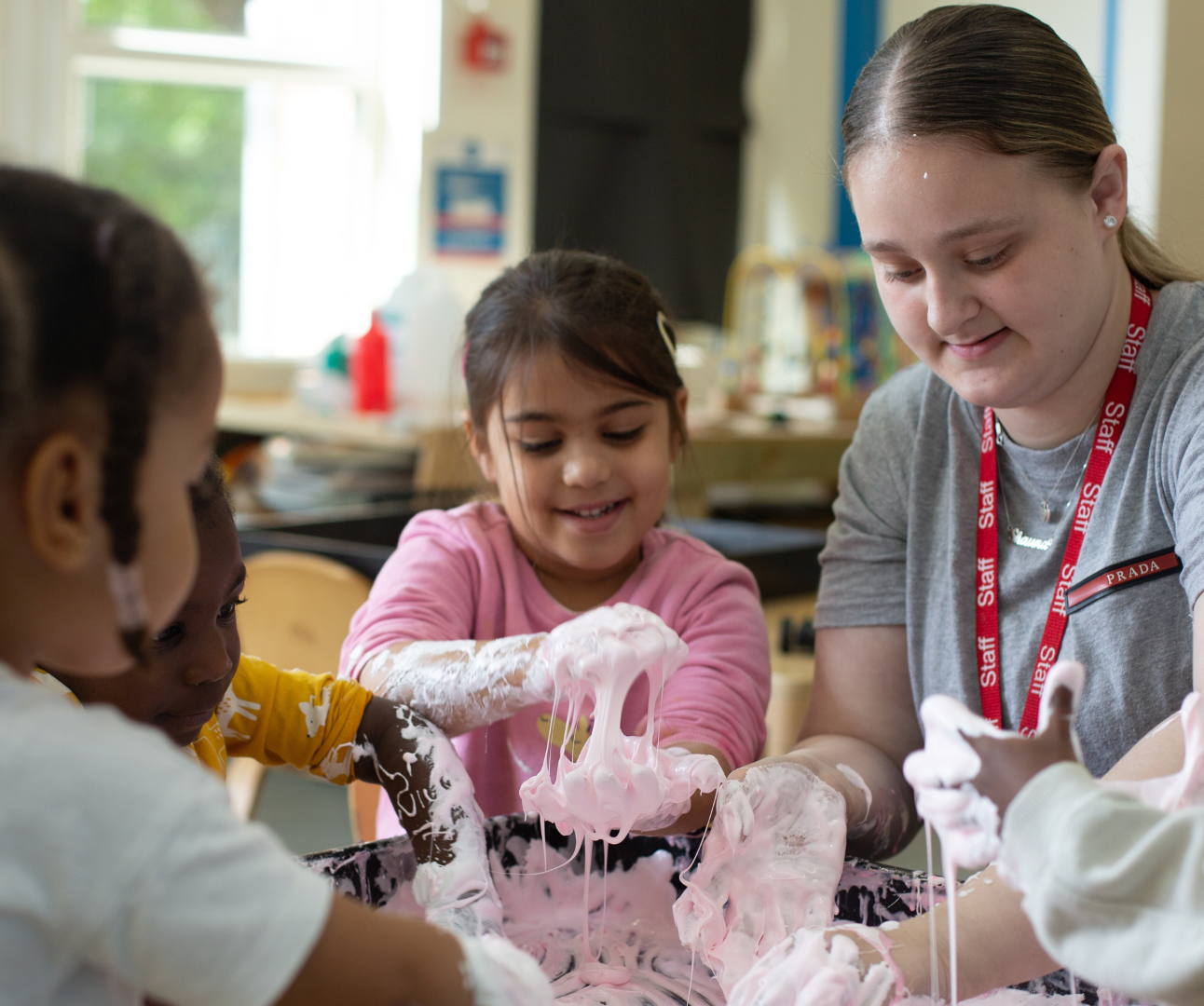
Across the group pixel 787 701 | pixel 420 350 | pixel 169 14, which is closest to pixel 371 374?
pixel 420 350

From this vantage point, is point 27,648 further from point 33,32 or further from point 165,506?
point 33,32

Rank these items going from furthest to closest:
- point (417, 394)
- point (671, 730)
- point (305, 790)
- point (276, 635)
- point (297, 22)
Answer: point (297, 22) → point (417, 394) → point (305, 790) → point (276, 635) → point (671, 730)

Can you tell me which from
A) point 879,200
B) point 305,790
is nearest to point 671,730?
point 879,200

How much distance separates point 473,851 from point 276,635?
0.87 metres

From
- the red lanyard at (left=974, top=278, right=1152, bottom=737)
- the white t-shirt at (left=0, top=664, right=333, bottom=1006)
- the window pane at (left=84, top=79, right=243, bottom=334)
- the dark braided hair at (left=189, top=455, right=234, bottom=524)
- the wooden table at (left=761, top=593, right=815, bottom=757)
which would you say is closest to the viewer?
the white t-shirt at (left=0, top=664, right=333, bottom=1006)

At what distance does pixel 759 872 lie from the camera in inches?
35.0

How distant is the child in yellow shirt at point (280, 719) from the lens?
81cm

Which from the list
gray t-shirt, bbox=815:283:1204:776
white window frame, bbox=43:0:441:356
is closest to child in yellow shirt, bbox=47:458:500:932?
gray t-shirt, bbox=815:283:1204:776

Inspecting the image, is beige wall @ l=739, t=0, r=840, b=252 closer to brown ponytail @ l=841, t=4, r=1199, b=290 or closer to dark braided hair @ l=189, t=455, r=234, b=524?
brown ponytail @ l=841, t=4, r=1199, b=290

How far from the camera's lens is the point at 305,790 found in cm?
277

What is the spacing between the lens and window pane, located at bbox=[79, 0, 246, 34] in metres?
3.68

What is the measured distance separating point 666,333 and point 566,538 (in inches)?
Answer: 9.5

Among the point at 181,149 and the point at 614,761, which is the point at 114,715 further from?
the point at 181,149

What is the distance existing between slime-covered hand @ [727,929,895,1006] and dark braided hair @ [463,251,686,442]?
0.57 metres
